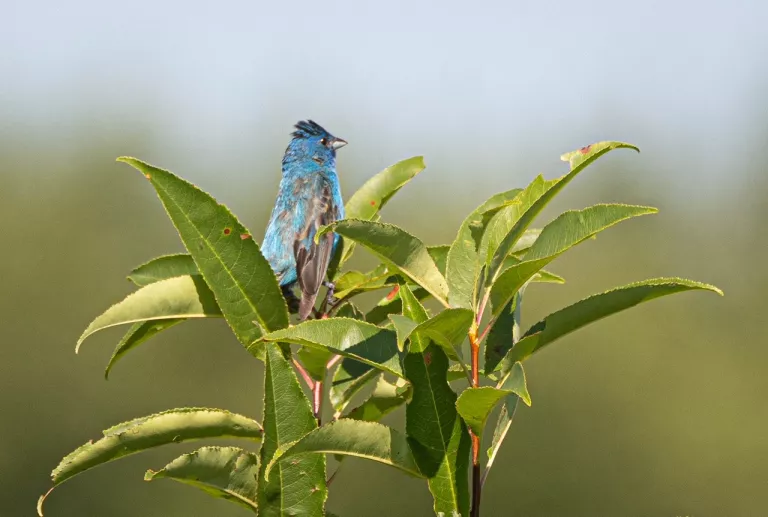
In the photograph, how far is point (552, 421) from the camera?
21.7 meters

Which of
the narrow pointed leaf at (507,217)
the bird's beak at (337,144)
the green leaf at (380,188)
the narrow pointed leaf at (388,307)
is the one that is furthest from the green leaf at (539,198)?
the bird's beak at (337,144)

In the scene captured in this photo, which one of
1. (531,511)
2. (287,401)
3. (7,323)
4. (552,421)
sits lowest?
(531,511)

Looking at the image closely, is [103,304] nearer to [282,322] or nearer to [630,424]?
[630,424]

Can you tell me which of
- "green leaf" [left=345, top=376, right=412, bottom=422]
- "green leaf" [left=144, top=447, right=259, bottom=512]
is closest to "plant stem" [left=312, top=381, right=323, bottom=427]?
"green leaf" [left=345, top=376, right=412, bottom=422]

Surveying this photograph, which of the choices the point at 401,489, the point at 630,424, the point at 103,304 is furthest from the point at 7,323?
the point at 630,424

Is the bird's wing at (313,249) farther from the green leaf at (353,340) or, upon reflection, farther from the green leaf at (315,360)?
the green leaf at (353,340)

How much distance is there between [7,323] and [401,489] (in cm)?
1192

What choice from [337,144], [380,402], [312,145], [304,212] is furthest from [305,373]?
[337,144]

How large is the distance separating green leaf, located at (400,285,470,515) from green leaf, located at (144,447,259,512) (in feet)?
1.25

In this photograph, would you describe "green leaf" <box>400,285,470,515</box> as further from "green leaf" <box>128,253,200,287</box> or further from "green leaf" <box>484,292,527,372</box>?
"green leaf" <box>128,253,200,287</box>

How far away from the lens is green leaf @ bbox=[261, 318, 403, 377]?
6.22ft

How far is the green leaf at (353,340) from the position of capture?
1.90 meters

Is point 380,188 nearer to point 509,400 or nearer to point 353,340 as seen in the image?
point 509,400

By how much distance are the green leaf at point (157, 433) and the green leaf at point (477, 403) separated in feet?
1.74
